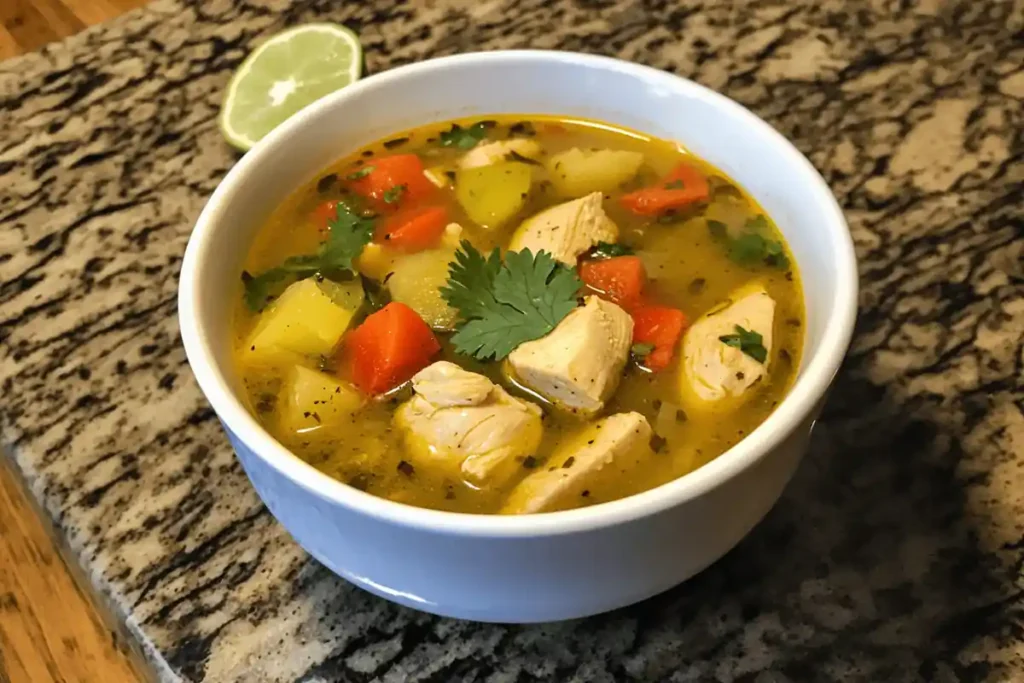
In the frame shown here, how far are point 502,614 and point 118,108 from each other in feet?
3.98

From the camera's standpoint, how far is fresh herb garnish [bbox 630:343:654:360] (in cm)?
108

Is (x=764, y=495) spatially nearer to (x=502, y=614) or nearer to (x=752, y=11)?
(x=502, y=614)

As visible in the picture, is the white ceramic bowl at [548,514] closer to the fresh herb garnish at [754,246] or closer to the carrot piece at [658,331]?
the fresh herb garnish at [754,246]

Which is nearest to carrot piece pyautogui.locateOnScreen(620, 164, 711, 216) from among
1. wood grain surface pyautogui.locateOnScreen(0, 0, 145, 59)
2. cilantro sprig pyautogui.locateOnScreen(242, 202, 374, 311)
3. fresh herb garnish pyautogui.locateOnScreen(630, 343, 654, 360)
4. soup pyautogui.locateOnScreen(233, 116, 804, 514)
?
soup pyautogui.locateOnScreen(233, 116, 804, 514)

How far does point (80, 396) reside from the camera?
49.8 inches

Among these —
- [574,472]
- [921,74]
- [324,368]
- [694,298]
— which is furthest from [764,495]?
[921,74]

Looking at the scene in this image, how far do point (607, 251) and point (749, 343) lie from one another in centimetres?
22

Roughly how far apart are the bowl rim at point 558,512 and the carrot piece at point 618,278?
0.21m

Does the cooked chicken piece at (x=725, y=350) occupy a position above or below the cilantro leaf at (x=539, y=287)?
below

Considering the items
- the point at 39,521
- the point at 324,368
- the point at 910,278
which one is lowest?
the point at 910,278

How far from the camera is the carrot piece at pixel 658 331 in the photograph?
1072 millimetres

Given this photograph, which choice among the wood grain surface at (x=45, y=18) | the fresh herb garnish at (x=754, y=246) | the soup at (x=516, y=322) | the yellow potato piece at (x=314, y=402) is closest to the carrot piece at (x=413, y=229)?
the soup at (x=516, y=322)

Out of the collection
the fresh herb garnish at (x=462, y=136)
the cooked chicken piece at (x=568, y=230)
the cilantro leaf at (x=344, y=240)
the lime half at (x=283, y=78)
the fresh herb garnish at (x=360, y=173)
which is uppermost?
the lime half at (x=283, y=78)

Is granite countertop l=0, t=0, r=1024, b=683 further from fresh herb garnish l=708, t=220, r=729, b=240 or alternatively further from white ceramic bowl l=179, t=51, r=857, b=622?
fresh herb garnish l=708, t=220, r=729, b=240
